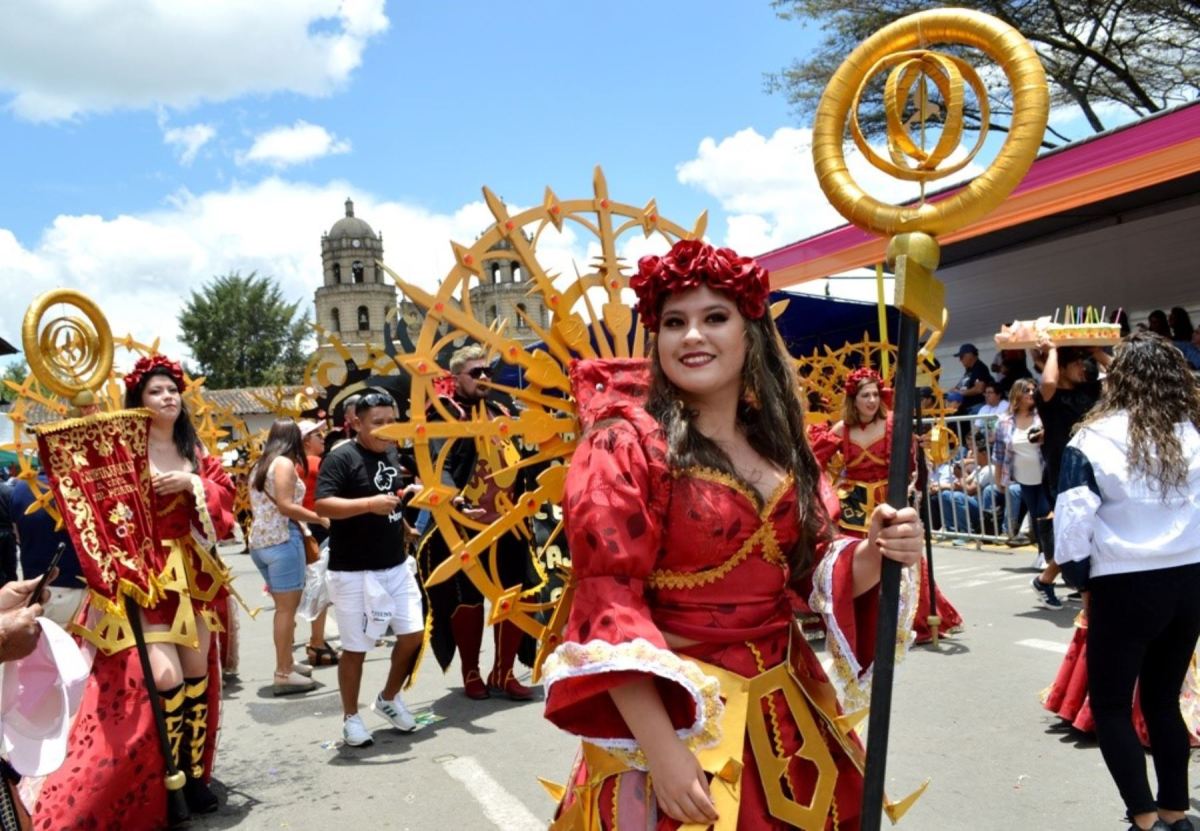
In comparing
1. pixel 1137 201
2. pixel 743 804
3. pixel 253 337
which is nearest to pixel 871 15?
pixel 1137 201

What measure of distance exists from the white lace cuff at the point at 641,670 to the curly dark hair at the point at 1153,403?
2.14 metres

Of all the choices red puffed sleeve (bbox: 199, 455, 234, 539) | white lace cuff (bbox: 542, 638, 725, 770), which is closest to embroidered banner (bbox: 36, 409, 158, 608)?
red puffed sleeve (bbox: 199, 455, 234, 539)

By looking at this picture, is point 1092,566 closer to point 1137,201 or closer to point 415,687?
point 415,687

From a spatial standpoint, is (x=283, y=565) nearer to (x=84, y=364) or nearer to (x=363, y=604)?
(x=363, y=604)

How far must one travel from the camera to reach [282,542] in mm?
6703

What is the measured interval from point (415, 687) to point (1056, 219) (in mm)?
10361

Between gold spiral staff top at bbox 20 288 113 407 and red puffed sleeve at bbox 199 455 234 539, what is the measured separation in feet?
2.11

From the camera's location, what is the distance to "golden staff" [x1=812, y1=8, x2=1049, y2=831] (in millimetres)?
1799

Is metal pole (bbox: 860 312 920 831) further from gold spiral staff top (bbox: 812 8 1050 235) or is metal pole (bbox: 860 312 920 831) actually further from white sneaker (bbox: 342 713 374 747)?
white sneaker (bbox: 342 713 374 747)

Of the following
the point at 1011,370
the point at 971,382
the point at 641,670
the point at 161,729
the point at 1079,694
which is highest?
the point at 1011,370

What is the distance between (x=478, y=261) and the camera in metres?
3.01

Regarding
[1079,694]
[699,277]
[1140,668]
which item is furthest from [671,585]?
[1079,694]

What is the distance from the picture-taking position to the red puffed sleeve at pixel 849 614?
7.22ft

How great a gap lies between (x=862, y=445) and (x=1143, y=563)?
288 centimetres
